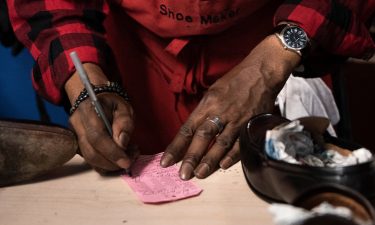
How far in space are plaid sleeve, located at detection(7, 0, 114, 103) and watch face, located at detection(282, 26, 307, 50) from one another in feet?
1.00

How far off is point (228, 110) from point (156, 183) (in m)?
0.18

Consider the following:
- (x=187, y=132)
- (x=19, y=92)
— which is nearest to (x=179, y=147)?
(x=187, y=132)

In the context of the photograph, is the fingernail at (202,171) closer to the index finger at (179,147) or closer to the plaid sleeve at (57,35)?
the index finger at (179,147)

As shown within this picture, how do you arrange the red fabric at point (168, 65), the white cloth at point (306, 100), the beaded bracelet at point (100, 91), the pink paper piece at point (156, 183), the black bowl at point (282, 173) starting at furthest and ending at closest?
the white cloth at point (306, 100) < the red fabric at point (168, 65) < the beaded bracelet at point (100, 91) < the pink paper piece at point (156, 183) < the black bowl at point (282, 173)

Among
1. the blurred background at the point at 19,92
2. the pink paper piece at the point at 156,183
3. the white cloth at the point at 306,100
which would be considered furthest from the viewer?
the blurred background at the point at 19,92

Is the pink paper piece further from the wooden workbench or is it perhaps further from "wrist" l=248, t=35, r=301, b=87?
"wrist" l=248, t=35, r=301, b=87

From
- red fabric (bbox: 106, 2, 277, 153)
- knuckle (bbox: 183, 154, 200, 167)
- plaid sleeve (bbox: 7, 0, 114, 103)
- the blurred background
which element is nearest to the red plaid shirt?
plaid sleeve (bbox: 7, 0, 114, 103)

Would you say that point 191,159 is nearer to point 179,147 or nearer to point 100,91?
point 179,147

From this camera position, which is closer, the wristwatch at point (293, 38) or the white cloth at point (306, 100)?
the wristwatch at point (293, 38)

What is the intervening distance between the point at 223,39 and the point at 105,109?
12.4 inches

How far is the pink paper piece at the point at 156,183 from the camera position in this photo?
0.63 metres

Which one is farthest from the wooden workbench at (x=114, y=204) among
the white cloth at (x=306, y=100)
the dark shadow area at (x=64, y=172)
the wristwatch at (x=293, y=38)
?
the white cloth at (x=306, y=100)

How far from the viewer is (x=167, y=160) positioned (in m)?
0.71

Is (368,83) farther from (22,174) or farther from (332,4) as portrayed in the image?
(22,174)
